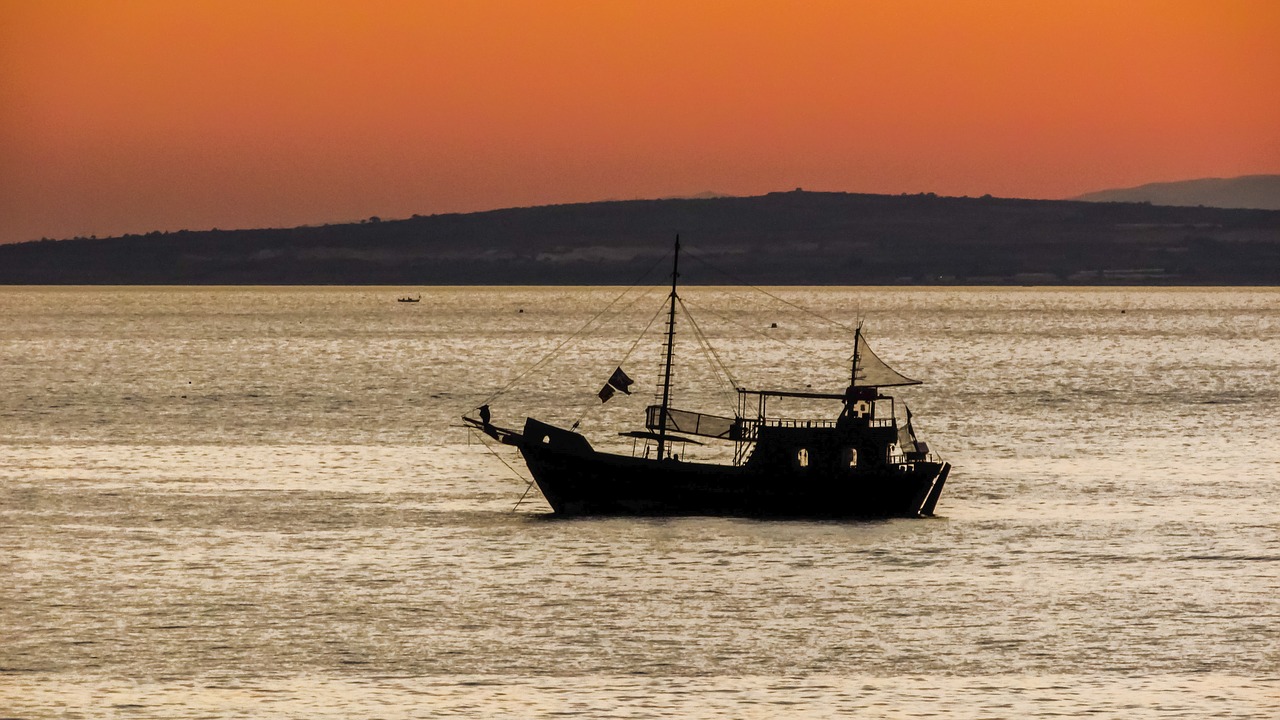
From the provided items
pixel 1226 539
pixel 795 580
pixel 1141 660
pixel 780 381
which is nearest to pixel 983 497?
pixel 1226 539

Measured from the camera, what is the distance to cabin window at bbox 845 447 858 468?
58.5m

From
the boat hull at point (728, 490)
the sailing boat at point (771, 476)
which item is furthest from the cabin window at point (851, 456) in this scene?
the boat hull at point (728, 490)

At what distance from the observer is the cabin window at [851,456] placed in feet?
192

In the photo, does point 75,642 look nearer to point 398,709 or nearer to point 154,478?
point 398,709

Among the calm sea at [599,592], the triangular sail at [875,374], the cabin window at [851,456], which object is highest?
the triangular sail at [875,374]

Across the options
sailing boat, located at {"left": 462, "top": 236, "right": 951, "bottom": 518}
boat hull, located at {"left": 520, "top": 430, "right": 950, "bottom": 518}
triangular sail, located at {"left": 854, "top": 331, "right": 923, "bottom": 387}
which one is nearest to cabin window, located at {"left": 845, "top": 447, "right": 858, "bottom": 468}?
sailing boat, located at {"left": 462, "top": 236, "right": 951, "bottom": 518}

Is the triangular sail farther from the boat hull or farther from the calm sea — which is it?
the calm sea

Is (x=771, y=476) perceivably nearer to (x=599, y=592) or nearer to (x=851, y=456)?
(x=851, y=456)

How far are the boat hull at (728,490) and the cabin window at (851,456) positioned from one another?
0.46m

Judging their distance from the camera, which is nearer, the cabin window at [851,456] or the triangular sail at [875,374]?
the cabin window at [851,456]

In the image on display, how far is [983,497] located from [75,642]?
3701 centimetres

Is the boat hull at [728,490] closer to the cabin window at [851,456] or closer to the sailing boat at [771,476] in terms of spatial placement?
the sailing boat at [771,476]

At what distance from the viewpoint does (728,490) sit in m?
58.1

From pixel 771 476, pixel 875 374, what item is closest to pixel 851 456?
pixel 771 476
